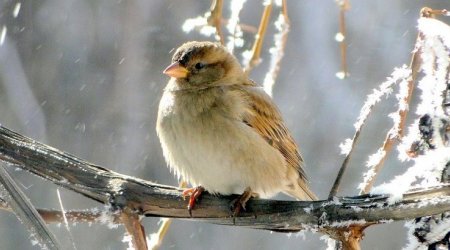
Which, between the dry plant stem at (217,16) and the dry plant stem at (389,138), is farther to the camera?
the dry plant stem at (217,16)

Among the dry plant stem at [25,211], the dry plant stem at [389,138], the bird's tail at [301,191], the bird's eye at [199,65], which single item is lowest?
the dry plant stem at [25,211]

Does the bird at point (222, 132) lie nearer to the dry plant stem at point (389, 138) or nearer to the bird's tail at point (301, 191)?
the bird's tail at point (301, 191)

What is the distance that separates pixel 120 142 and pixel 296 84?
1509 millimetres

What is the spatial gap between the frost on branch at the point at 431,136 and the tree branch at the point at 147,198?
0.15 meters

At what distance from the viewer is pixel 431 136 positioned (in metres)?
1.60

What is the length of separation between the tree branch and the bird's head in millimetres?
898

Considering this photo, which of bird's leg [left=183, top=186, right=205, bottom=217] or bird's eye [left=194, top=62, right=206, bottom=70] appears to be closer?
bird's leg [left=183, top=186, right=205, bottom=217]

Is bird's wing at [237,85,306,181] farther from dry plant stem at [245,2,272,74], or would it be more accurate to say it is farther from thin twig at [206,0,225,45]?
thin twig at [206,0,225,45]

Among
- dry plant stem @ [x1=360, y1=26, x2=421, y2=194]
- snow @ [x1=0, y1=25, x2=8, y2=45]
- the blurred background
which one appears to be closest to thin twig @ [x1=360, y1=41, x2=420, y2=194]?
dry plant stem @ [x1=360, y1=26, x2=421, y2=194]

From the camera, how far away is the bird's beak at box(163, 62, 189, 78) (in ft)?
9.86

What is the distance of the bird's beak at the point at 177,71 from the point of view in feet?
9.86

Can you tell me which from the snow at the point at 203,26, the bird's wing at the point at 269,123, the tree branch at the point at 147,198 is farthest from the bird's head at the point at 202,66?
the tree branch at the point at 147,198

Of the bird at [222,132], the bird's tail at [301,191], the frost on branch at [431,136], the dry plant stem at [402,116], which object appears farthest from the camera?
the bird's tail at [301,191]

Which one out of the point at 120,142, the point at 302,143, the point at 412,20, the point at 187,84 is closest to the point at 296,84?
the point at 302,143
